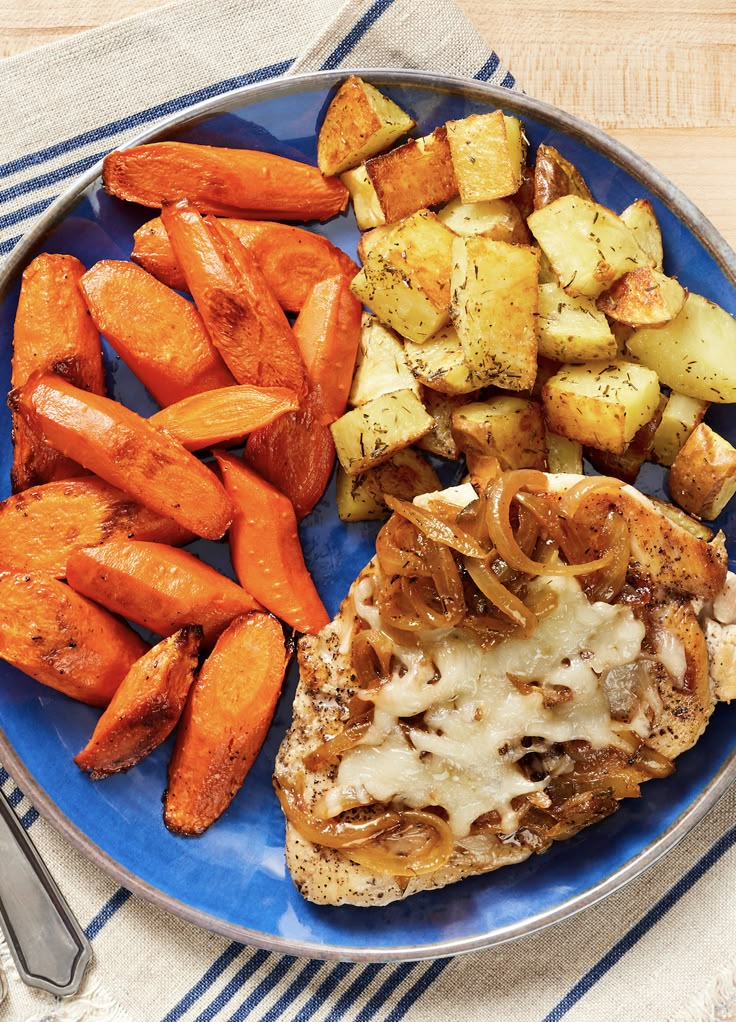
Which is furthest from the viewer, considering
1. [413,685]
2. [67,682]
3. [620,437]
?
[67,682]

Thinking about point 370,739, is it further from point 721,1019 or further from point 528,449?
point 721,1019

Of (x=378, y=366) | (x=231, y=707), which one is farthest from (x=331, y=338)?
(x=231, y=707)

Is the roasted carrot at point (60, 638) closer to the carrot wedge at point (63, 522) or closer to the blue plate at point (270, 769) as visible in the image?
the carrot wedge at point (63, 522)

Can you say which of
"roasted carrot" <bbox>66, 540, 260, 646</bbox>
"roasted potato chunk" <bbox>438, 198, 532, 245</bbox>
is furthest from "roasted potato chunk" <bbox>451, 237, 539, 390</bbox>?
"roasted carrot" <bbox>66, 540, 260, 646</bbox>

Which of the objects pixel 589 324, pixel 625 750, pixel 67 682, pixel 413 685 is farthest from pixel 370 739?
pixel 589 324

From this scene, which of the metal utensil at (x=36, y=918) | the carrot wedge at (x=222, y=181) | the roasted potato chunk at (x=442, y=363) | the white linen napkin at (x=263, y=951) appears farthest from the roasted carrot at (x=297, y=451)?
the metal utensil at (x=36, y=918)

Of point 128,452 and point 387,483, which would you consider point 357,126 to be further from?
point 128,452

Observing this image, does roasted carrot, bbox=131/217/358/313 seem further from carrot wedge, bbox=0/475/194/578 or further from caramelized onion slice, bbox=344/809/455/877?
caramelized onion slice, bbox=344/809/455/877

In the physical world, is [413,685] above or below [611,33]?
below
